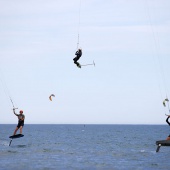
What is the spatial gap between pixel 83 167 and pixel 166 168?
314 inches

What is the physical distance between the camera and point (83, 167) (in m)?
35.3

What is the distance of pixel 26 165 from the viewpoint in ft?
118

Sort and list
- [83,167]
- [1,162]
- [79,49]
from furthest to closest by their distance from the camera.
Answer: [1,162] < [83,167] < [79,49]

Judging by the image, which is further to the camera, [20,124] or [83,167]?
[20,124]

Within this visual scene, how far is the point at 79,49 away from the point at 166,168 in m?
15.6

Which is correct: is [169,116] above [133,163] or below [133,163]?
above

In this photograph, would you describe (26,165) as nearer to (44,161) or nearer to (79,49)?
(44,161)

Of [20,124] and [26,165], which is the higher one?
[20,124]

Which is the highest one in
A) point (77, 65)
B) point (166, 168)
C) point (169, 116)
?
point (77, 65)

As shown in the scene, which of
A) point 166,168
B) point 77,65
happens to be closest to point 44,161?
point 166,168

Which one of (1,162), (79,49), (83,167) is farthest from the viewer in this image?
(1,162)

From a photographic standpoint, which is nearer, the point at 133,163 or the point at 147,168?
the point at 147,168

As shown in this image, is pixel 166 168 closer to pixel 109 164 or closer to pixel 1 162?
pixel 109 164

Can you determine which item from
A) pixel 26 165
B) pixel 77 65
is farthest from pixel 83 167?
pixel 77 65
